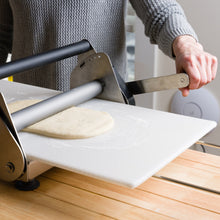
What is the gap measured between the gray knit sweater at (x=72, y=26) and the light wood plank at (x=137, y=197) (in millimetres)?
558

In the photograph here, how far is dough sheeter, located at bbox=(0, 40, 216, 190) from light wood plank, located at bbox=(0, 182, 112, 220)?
1.2 inches

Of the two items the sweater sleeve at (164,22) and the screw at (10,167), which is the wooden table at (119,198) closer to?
the screw at (10,167)

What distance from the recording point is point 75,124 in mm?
908

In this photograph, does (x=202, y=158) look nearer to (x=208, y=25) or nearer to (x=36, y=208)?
(x=36, y=208)

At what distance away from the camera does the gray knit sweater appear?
4.37ft

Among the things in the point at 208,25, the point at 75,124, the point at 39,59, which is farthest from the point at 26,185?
the point at 208,25

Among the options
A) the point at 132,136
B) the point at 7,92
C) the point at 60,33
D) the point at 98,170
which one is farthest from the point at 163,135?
the point at 60,33

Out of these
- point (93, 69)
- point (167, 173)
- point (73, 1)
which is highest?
point (73, 1)

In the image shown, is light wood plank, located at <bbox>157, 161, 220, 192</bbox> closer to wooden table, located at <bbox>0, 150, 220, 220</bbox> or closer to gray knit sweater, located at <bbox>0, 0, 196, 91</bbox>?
wooden table, located at <bbox>0, 150, 220, 220</bbox>

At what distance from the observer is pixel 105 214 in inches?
30.2

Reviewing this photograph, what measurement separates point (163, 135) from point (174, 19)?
21.0 inches

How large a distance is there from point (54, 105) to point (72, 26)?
51 cm

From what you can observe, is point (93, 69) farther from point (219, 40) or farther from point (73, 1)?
point (219, 40)

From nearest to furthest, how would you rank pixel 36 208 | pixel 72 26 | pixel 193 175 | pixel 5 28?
pixel 36 208 → pixel 193 175 → pixel 72 26 → pixel 5 28
